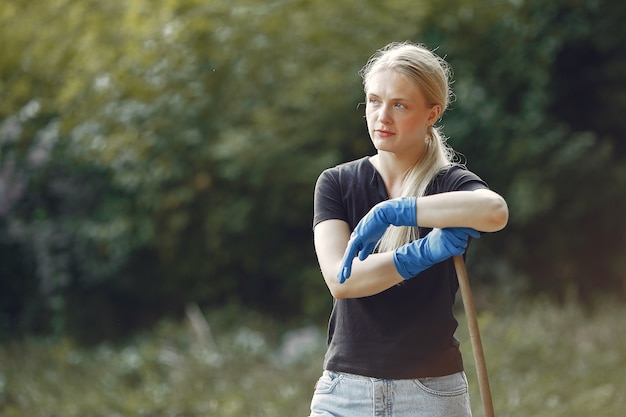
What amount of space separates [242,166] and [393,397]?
5.40m

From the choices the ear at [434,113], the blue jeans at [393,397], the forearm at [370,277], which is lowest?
the blue jeans at [393,397]

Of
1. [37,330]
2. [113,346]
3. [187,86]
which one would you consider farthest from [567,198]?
[37,330]

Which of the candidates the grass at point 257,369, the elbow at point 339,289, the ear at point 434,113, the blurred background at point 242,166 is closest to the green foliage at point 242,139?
the blurred background at point 242,166

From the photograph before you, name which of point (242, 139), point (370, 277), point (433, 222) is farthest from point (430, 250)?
point (242, 139)

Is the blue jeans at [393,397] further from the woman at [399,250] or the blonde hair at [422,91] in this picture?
the blonde hair at [422,91]

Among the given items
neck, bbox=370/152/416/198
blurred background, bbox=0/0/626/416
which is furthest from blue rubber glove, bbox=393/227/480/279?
blurred background, bbox=0/0/626/416

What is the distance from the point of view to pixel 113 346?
26.1ft

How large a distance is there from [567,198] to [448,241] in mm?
5820

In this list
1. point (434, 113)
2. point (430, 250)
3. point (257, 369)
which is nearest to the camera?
point (430, 250)

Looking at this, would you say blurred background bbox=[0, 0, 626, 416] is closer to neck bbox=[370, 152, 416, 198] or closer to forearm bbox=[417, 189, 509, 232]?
neck bbox=[370, 152, 416, 198]

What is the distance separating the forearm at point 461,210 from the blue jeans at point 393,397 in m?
0.41

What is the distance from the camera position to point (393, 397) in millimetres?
2193

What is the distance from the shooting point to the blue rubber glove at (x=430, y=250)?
2092 millimetres

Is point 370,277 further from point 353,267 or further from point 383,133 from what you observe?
point 383,133
